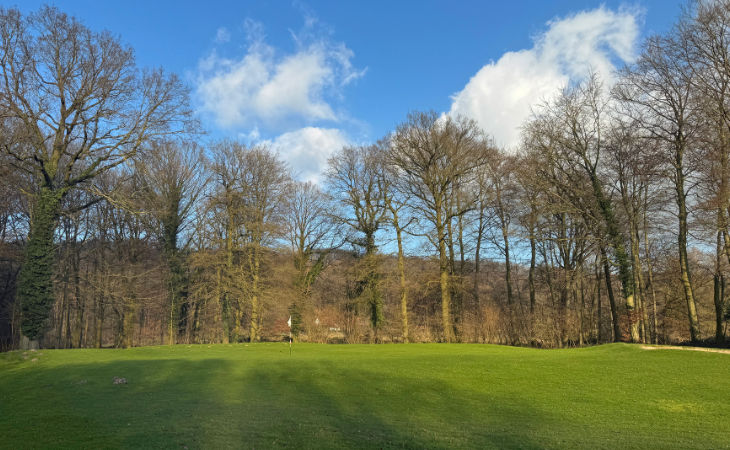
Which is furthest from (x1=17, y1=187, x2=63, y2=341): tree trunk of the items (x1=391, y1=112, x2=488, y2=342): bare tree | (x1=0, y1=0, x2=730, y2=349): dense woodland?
(x1=391, y1=112, x2=488, y2=342): bare tree

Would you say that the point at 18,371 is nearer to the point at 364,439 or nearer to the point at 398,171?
the point at 364,439

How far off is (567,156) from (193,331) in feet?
97.7

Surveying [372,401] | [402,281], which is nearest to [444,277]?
[402,281]

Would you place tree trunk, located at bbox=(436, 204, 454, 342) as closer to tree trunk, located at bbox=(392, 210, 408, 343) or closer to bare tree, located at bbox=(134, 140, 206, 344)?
tree trunk, located at bbox=(392, 210, 408, 343)

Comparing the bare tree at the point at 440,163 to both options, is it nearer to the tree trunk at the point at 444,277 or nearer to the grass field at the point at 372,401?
the tree trunk at the point at 444,277

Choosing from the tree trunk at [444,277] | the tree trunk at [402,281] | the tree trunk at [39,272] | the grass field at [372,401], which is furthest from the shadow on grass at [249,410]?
the tree trunk at [402,281]

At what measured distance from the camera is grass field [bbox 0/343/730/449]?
22.4ft

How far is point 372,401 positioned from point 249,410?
2.80 meters

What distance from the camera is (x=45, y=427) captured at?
7.21 m

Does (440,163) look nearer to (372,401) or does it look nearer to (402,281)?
(402,281)

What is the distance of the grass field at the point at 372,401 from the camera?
6836 mm

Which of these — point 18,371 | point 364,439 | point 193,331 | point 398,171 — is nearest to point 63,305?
point 193,331

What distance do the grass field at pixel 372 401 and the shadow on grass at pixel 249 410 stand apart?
0.04 meters

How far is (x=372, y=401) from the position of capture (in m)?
10.1
